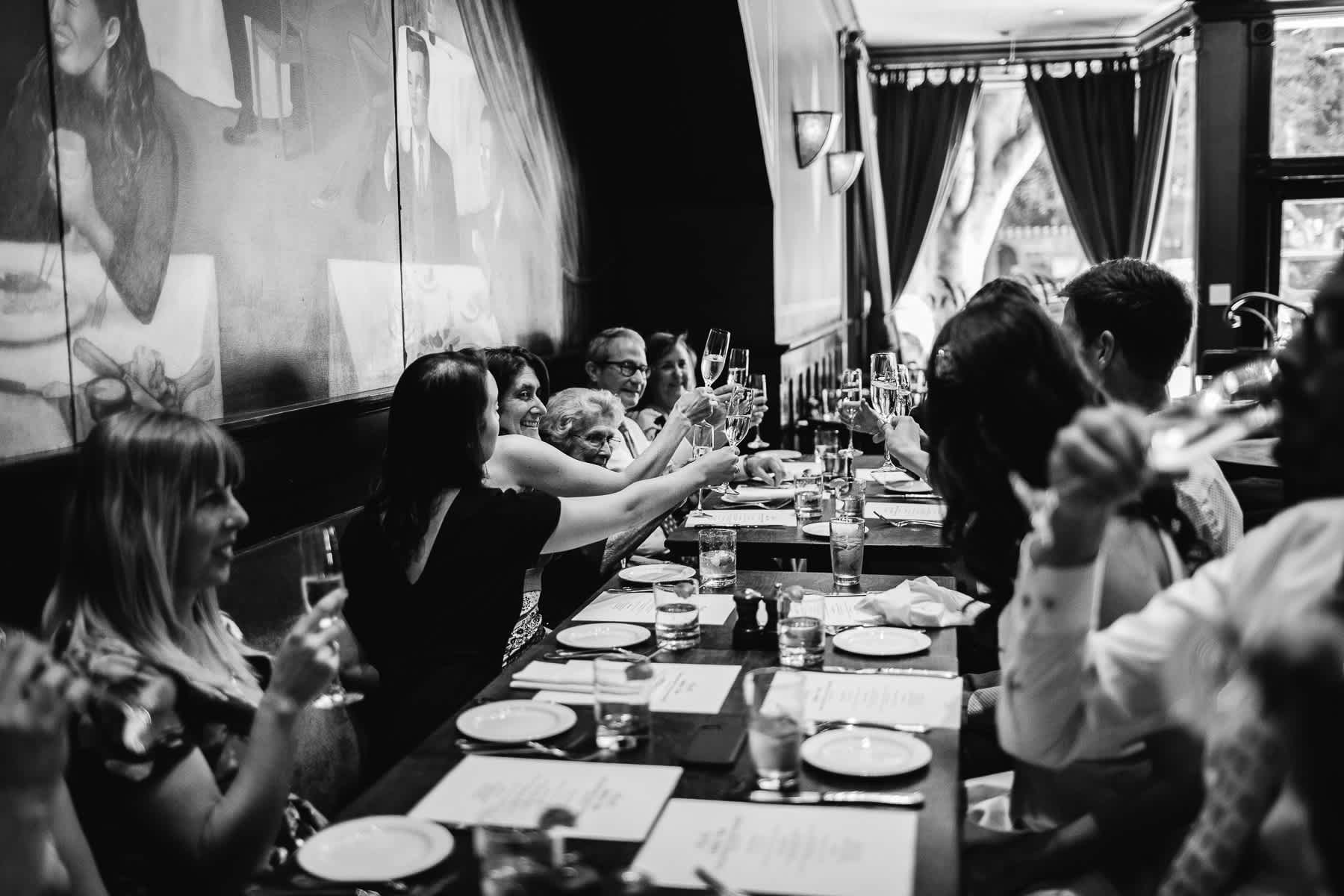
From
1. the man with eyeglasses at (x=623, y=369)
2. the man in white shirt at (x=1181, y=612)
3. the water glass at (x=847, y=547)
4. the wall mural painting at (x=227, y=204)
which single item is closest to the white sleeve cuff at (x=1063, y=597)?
the man in white shirt at (x=1181, y=612)

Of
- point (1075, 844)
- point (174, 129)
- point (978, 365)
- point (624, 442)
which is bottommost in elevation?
point (1075, 844)

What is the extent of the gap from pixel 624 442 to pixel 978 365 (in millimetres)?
2299

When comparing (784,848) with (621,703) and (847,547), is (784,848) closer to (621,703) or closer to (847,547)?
(621,703)

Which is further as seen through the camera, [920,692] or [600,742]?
[920,692]

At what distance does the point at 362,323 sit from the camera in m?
3.05

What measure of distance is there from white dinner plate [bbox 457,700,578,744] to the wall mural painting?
83 centimetres

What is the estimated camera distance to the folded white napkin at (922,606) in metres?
2.20

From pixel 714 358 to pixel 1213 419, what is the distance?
2643 mm

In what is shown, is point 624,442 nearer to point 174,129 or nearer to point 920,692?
point 174,129

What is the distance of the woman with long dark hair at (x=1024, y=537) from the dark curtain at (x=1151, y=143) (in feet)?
28.3

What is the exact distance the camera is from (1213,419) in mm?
1026

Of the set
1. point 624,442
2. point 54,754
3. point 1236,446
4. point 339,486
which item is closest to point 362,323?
point 339,486

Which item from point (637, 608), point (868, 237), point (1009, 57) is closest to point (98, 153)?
point (637, 608)

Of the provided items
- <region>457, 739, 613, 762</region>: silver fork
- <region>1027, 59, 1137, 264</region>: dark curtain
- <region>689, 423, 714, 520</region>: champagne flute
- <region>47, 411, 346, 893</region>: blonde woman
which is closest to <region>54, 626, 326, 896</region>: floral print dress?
<region>47, 411, 346, 893</region>: blonde woman
